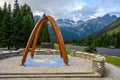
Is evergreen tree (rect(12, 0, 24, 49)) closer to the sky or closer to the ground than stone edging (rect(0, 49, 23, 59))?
closer to the sky

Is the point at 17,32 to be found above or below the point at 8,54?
above

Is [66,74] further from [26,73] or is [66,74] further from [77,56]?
[77,56]

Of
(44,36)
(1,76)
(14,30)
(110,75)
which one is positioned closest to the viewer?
(1,76)

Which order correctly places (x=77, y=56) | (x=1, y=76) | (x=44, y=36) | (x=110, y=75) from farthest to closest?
(x=44, y=36) → (x=77, y=56) → (x=110, y=75) → (x=1, y=76)

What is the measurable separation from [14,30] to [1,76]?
122 feet

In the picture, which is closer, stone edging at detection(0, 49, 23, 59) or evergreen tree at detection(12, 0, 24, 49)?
stone edging at detection(0, 49, 23, 59)

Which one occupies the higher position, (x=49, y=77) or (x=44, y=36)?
(x=44, y=36)

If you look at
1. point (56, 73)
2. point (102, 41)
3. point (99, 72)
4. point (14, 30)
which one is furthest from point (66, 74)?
point (102, 41)

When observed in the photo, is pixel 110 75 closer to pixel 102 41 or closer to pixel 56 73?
pixel 56 73

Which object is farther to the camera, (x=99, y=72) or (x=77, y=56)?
(x=77, y=56)

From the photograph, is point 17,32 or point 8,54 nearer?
point 8,54

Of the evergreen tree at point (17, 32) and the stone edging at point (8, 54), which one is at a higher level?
the evergreen tree at point (17, 32)

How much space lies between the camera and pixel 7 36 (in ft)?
183

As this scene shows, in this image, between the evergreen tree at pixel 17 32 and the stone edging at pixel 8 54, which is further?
the evergreen tree at pixel 17 32
